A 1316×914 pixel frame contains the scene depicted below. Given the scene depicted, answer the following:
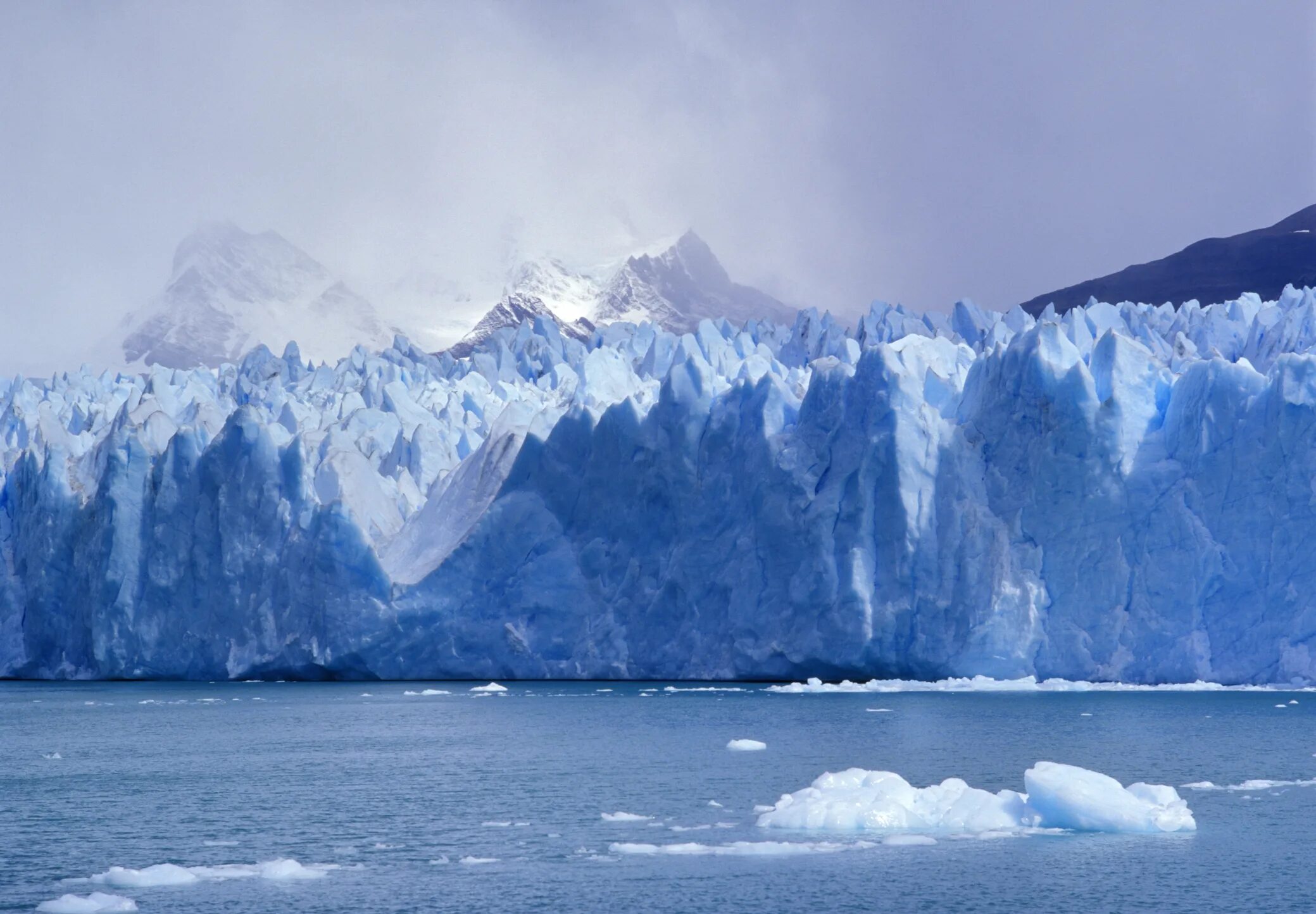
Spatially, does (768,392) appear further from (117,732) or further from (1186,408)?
(117,732)

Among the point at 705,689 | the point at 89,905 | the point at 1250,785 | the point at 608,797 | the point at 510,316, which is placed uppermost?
the point at 510,316

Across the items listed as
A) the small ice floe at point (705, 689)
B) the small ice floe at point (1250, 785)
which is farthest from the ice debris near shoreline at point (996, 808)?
the small ice floe at point (705, 689)

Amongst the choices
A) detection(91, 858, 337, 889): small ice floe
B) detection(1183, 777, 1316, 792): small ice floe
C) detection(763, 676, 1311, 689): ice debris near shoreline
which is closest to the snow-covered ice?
detection(763, 676, 1311, 689): ice debris near shoreline

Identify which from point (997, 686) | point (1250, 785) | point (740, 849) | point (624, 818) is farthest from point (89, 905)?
point (997, 686)

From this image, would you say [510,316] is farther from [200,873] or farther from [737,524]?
[200,873]

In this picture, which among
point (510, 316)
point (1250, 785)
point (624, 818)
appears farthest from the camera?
point (510, 316)

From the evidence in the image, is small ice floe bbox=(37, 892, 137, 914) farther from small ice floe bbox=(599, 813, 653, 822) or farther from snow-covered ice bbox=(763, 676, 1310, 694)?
snow-covered ice bbox=(763, 676, 1310, 694)

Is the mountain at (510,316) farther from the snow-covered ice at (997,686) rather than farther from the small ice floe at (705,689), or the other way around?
the snow-covered ice at (997,686)
